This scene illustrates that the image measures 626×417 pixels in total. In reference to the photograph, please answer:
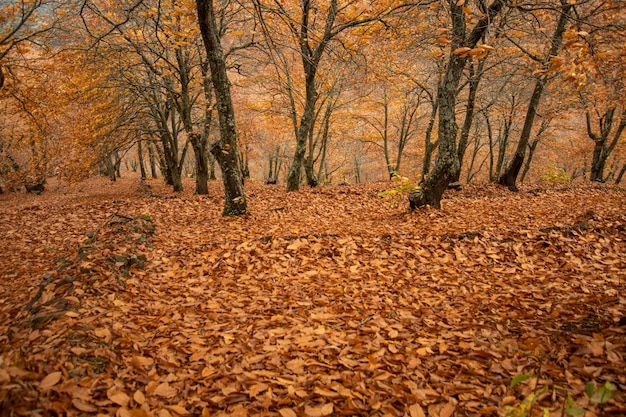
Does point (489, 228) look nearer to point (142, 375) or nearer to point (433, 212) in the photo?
point (433, 212)

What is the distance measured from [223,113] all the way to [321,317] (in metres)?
4.97

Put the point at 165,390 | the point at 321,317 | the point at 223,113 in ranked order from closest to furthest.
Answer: the point at 165,390, the point at 321,317, the point at 223,113

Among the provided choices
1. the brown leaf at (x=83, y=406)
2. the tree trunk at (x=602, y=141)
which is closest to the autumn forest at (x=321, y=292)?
the brown leaf at (x=83, y=406)

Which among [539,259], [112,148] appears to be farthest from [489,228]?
[112,148]

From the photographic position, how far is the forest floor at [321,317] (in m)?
2.45

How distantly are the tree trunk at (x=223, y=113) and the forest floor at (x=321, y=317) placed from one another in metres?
0.78

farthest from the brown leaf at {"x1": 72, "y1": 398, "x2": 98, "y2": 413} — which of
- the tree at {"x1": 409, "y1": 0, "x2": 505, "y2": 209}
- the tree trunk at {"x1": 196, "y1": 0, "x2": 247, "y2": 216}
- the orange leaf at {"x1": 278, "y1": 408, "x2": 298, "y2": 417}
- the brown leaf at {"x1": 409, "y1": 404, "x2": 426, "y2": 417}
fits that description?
the tree at {"x1": 409, "y1": 0, "x2": 505, "y2": 209}

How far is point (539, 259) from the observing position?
4812 millimetres

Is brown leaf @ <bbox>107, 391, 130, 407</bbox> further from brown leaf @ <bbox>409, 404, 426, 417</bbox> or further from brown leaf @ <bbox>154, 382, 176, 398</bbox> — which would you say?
brown leaf @ <bbox>409, 404, 426, 417</bbox>

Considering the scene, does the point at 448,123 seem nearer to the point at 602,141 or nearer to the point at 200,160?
the point at 200,160

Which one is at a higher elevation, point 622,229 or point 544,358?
point 622,229

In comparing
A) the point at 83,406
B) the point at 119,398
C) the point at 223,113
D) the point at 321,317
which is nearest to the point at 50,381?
the point at 83,406

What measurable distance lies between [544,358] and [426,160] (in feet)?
46.9

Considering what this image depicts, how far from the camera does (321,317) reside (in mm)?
3779
